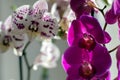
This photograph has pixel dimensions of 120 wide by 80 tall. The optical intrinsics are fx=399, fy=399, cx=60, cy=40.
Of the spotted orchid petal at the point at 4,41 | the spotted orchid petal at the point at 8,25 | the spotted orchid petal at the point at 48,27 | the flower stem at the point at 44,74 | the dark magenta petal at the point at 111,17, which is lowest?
the flower stem at the point at 44,74

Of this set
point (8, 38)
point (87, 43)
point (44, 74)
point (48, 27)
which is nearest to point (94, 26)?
point (87, 43)

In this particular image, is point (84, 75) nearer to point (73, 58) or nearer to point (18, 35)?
point (73, 58)

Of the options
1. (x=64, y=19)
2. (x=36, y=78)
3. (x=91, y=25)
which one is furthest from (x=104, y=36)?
(x=36, y=78)

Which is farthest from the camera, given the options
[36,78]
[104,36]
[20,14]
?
[36,78]

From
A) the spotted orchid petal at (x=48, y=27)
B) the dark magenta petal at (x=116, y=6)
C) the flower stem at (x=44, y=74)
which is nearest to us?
the dark magenta petal at (x=116, y=6)

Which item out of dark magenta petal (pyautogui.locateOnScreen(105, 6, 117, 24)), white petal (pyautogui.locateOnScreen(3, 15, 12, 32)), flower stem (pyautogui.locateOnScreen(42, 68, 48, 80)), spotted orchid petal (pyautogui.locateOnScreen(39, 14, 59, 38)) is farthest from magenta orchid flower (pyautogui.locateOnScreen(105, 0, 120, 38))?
flower stem (pyautogui.locateOnScreen(42, 68, 48, 80))

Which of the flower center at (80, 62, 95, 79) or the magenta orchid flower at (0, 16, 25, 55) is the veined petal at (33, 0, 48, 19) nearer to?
the magenta orchid flower at (0, 16, 25, 55)

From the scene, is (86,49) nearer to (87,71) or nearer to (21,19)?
(87,71)

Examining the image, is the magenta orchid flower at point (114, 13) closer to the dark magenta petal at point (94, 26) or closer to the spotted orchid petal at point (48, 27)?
the dark magenta petal at point (94, 26)

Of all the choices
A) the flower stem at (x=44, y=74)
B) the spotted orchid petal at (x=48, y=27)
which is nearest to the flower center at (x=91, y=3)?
the spotted orchid petal at (x=48, y=27)
